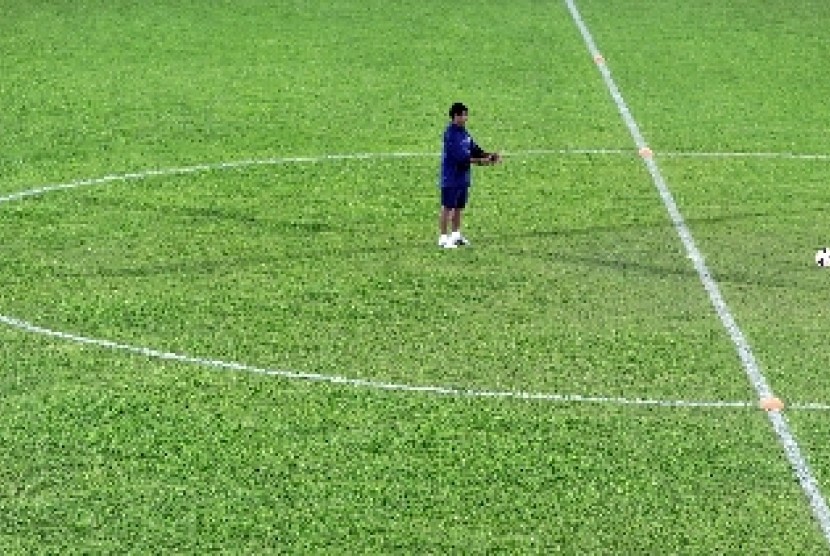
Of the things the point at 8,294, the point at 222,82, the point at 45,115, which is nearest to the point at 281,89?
the point at 222,82

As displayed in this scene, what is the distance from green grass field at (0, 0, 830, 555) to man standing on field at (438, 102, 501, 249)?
0.91ft

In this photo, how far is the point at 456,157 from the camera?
15977mm

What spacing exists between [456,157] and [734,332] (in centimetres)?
339

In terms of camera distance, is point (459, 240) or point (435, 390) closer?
point (435, 390)

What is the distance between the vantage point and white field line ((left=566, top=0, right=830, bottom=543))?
1098cm

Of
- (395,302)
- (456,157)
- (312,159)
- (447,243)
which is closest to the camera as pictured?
(395,302)

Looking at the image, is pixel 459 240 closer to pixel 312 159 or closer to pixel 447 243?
pixel 447 243

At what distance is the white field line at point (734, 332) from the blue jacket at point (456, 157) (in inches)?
84.2

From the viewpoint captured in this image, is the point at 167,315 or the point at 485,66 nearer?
the point at 167,315

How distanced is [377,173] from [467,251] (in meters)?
2.81

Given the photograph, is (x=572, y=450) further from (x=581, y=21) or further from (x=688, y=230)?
(x=581, y=21)

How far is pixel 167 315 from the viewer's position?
1391 cm

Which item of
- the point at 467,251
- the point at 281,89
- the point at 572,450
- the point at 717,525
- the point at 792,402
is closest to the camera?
the point at 717,525

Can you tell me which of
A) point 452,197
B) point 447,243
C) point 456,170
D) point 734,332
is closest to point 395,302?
point 447,243
